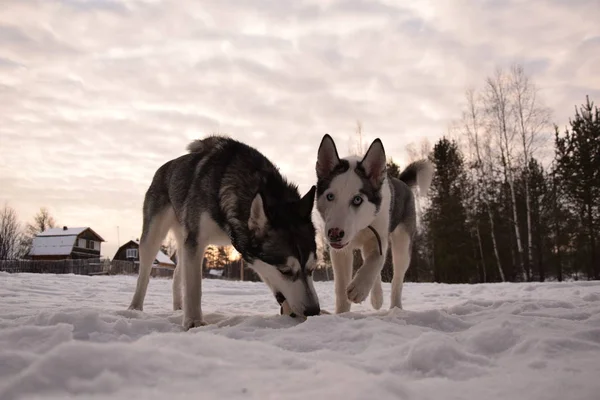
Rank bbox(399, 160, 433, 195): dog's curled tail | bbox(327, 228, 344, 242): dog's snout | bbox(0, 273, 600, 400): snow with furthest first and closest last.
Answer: bbox(399, 160, 433, 195): dog's curled tail → bbox(327, 228, 344, 242): dog's snout → bbox(0, 273, 600, 400): snow

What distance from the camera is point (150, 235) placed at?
5426 mm

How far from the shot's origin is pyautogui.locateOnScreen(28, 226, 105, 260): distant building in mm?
52219

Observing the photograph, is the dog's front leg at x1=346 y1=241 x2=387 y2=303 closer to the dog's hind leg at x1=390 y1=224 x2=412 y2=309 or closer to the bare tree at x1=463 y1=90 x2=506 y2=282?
the dog's hind leg at x1=390 y1=224 x2=412 y2=309

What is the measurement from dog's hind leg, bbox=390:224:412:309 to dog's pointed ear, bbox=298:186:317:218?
2.41 m

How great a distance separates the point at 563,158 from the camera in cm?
2805

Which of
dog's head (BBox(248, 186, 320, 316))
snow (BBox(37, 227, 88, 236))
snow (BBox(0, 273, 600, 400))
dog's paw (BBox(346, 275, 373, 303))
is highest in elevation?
snow (BBox(37, 227, 88, 236))

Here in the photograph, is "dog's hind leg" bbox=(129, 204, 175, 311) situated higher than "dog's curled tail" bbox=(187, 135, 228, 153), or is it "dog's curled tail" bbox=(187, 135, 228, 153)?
"dog's curled tail" bbox=(187, 135, 228, 153)

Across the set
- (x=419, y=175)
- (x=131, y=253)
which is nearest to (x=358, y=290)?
(x=419, y=175)

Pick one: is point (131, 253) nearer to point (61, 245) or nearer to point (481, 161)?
point (61, 245)

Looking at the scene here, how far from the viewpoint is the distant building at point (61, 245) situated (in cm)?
5222

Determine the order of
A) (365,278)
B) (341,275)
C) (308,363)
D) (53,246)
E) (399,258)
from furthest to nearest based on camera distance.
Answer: (53,246) → (399,258) → (341,275) → (365,278) → (308,363)

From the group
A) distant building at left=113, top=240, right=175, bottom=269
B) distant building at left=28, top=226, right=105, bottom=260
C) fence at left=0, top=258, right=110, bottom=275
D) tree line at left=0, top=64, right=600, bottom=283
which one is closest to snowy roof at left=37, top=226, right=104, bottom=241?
distant building at left=28, top=226, right=105, bottom=260

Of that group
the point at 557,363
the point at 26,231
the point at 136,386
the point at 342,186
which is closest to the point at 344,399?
the point at 136,386

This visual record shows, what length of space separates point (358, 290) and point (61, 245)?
56455mm
